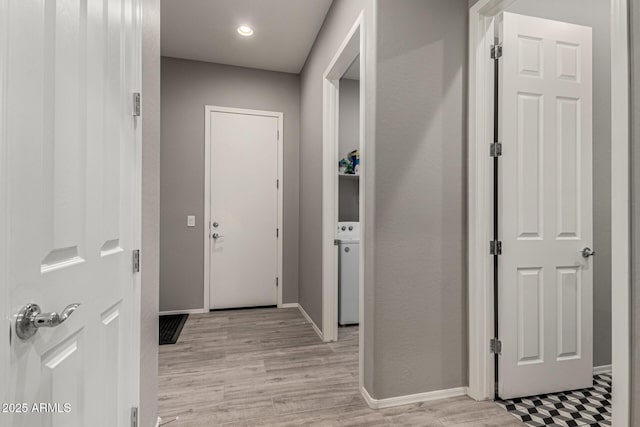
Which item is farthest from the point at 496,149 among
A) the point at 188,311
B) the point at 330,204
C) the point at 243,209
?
the point at 188,311

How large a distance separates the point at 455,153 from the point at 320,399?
1.69 meters

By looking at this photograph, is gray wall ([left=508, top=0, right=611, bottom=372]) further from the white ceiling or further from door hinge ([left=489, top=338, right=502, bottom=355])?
the white ceiling

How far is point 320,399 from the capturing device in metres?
1.93

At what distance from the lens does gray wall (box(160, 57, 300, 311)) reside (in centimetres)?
356

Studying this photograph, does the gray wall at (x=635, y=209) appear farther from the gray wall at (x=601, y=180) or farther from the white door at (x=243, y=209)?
the white door at (x=243, y=209)

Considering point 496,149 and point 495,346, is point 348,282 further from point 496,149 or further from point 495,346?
point 496,149

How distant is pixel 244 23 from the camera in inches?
116

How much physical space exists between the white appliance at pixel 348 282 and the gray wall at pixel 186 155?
5.31 ft

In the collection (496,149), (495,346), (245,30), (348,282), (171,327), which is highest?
(245,30)

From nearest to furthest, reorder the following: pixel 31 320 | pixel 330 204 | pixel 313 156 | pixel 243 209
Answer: pixel 31 320 < pixel 330 204 < pixel 313 156 < pixel 243 209

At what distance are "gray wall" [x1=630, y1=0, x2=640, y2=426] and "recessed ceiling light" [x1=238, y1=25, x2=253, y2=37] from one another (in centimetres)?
279

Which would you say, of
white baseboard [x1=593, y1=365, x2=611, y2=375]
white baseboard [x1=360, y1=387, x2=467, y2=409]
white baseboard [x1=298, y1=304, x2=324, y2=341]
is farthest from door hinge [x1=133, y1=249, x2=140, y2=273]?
white baseboard [x1=593, y1=365, x2=611, y2=375]

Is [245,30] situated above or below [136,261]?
above

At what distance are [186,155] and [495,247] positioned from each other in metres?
3.18
